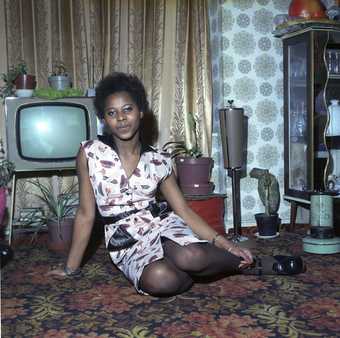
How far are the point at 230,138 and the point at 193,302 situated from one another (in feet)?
4.54

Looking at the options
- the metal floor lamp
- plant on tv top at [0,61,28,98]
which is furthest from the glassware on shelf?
Answer: plant on tv top at [0,61,28,98]

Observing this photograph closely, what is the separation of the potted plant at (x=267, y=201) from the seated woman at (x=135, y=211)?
965 mm

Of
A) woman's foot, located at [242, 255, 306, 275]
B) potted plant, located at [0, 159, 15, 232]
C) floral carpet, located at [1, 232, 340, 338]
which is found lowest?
floral carpet, located at [1, 232, 340, 338]

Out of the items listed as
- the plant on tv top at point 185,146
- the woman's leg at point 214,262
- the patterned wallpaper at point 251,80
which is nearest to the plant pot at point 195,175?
the plant on tv top at point 185,146

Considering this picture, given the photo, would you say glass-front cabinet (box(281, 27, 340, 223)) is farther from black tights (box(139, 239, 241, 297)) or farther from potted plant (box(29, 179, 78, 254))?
potted plant (box(29, 179, 78, 254))

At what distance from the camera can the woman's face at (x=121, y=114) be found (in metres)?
2.05

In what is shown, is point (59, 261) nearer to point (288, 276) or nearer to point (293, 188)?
point (288, 276)

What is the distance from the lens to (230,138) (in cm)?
303

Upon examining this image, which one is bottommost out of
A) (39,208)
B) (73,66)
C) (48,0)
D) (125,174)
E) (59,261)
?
(59,261)

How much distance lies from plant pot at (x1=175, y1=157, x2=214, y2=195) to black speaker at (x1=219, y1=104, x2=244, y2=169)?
18 cm

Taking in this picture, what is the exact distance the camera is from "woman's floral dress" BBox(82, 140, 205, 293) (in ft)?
6.71

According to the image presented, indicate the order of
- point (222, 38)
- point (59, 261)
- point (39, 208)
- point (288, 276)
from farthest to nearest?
point (222, 38) → point (39, 208) → point (59, 261) → point (288, 276)

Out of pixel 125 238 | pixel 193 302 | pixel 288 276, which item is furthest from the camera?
pixel 288 276

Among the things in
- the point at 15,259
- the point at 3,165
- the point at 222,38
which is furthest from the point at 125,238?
the point at 222,38
